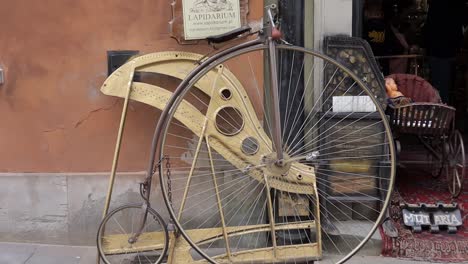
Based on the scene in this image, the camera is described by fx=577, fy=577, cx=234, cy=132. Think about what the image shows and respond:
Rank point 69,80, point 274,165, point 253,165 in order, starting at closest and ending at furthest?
point 274,165 < point 253,165 < point 69,80

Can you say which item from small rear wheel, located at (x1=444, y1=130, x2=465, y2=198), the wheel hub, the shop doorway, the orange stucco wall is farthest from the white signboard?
the shop doorway

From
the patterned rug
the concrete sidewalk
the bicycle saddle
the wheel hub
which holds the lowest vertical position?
the concrete sidewalk

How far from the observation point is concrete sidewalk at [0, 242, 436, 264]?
14.3 feet

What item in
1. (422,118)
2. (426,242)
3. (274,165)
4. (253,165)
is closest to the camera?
(274,165)

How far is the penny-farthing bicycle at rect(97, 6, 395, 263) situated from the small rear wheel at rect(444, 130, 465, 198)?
0.94m

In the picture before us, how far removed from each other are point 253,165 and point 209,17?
116 centimetres

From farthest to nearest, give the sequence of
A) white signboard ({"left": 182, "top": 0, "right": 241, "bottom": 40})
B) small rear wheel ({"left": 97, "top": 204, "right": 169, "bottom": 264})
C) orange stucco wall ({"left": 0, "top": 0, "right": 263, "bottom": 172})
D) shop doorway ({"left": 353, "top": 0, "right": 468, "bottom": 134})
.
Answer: shop doorway ({"left": 353, "top": 0, "right": 468, "bottom": 134})
orange stucco wall ({"left": 0, "top": 0, "right": 263, "bottom": 172})
white signboard ({"left": 182, "top": 0, "right": 241, "bottom": 40})
small rear wheel ({"left": 97, "top": 204, "right": 169, "bottom": 264})

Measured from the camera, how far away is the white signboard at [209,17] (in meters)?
4.27

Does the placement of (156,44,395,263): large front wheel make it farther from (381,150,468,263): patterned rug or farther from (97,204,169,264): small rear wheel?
(97,204,169,264): small rear wheel

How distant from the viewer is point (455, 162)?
510 cm

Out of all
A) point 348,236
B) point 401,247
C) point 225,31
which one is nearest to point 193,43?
point 225,31

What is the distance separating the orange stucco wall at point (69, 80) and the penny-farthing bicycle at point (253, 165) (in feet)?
1.09

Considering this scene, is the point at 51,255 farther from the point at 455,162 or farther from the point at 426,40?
the point at 426,40

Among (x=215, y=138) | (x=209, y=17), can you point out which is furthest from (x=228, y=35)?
(x=215, y=138)
